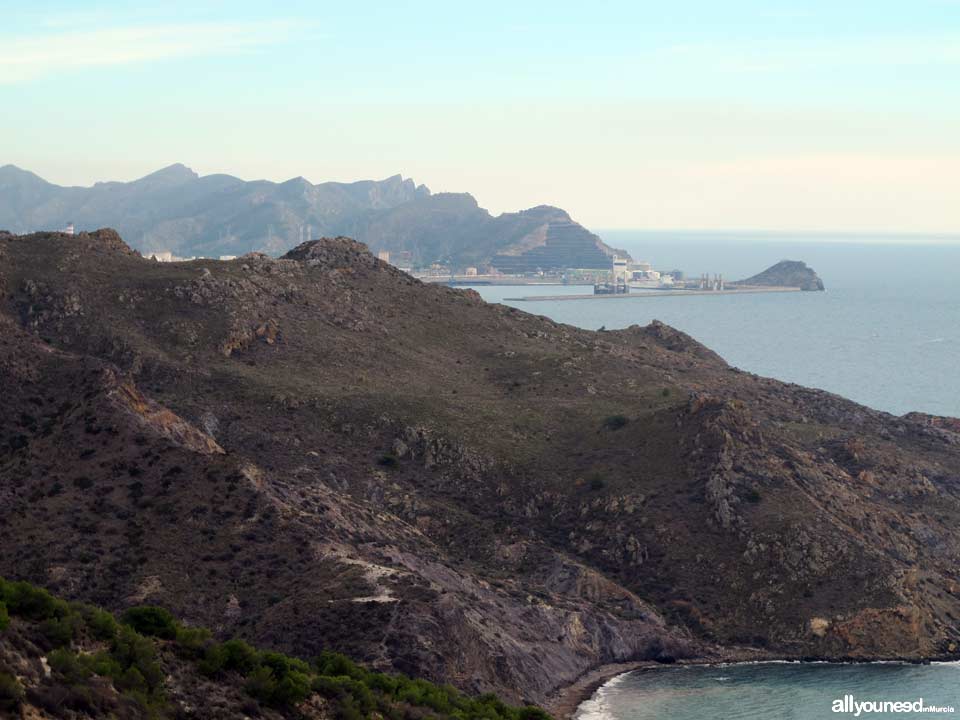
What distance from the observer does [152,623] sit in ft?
182

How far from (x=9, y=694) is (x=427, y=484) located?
62819 mm

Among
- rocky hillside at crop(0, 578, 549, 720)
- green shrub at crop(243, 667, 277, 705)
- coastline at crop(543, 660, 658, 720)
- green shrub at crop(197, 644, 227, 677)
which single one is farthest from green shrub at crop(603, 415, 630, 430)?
green shrub at crop(243, 667, 277, 705)

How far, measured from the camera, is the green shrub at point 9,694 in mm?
38594

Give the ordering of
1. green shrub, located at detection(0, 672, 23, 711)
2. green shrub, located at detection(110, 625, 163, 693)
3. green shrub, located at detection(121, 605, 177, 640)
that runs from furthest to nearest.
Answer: green shrub, located at detection(121, 605, 177, 640) < green shrub, located at detection(110, 625, 163, 693) < green shrub, located at detection(0, 672, 23, 711)

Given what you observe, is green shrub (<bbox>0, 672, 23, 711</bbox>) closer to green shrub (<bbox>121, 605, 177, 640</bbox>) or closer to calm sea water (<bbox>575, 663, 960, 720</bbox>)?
green shrub (<bbox>121, 605, 177, 640</bbox>)

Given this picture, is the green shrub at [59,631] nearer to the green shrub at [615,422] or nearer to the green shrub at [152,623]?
the green shrub at [152,623]

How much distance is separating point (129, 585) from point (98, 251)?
61528 mm

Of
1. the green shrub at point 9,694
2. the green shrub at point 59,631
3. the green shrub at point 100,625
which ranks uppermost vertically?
the green shrub at point 9,694

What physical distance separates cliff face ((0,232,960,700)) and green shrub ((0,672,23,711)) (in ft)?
97.5

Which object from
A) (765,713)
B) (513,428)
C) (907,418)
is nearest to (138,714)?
→ (765,713)

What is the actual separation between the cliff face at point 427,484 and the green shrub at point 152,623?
13154 mm

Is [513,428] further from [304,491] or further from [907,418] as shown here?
[907,418]

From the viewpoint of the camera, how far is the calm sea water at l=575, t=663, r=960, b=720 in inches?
2913

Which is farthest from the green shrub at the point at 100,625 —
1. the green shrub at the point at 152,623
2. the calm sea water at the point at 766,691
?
the calm sea water at the point at 766,691
